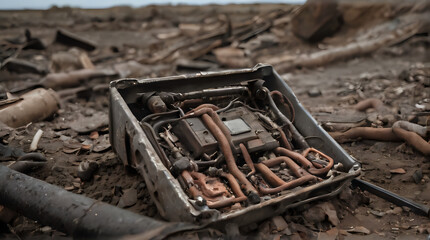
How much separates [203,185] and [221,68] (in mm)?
5868

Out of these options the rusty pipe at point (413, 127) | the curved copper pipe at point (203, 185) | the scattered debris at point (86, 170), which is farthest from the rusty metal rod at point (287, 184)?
the rusty pipe at point (413, 127)

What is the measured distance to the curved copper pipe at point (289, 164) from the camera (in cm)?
299

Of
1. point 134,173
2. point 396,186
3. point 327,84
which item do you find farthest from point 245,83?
point 327,84

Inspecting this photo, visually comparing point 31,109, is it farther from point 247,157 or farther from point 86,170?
point 247,157

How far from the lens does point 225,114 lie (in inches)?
135

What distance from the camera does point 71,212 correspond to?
2477 millimetres

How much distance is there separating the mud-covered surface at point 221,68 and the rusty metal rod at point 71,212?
23cm

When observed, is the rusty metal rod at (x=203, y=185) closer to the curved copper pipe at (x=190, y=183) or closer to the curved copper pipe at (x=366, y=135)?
the curved copper pipe at (x=190, y=183)

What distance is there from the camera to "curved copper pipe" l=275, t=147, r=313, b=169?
3084mm

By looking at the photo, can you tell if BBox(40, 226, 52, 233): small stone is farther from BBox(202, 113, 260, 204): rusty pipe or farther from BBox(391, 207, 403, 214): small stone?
BBox(391, 207, 403, 214): small stone

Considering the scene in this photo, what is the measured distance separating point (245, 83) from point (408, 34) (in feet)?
22.3

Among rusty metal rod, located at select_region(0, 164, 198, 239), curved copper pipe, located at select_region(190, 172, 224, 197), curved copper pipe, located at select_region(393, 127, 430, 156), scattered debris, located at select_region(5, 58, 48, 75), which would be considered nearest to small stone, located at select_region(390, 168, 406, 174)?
curved copper pipe, located at select_region(393, 127, 430, 156)

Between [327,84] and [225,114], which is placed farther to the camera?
[327,84]

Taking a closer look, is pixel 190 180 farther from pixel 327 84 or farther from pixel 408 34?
pixel 408 34
